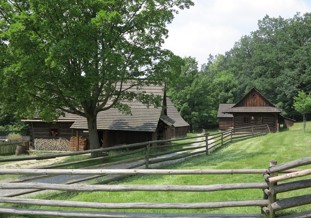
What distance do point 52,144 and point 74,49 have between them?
16731 millimetres

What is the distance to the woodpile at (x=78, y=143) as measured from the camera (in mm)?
27681

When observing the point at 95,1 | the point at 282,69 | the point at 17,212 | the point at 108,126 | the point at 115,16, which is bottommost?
the point at 17,212

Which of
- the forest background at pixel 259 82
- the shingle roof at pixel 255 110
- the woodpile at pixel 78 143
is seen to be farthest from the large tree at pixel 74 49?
the forest background at pixel 259 82

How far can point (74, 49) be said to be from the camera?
1489cm

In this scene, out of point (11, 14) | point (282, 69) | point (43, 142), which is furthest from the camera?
point (282, 69)

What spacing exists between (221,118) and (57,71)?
4592cm

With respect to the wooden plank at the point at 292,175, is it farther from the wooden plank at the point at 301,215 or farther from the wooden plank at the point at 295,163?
the wooden plank at the point at 301,215

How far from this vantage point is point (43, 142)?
2958cm

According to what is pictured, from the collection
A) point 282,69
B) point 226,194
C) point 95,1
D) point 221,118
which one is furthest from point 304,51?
point 226,194

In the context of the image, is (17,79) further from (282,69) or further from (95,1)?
(282,69)

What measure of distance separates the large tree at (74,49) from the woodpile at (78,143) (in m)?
8.44

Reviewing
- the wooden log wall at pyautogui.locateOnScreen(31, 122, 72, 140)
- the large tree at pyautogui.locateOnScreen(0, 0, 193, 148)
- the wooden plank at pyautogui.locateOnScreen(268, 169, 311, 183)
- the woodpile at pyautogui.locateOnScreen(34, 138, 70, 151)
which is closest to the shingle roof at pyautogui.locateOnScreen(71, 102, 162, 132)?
the wooden log wall at pyautogui.locateOnScreen(31, 122, 72, 140)

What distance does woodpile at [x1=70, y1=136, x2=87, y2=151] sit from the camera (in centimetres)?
2768

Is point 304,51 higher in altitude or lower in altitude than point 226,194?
higher
